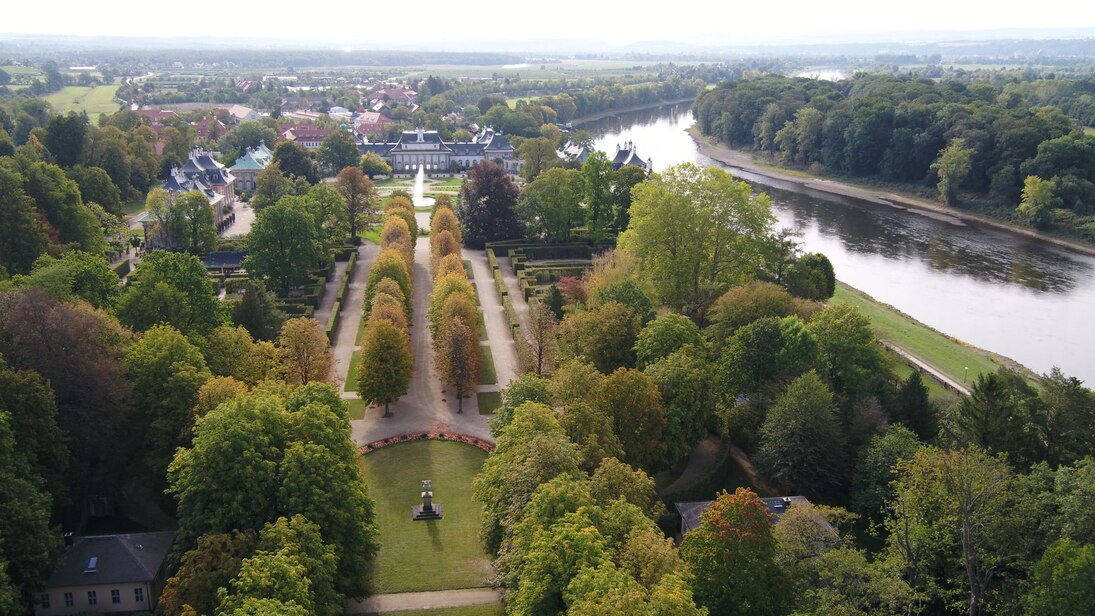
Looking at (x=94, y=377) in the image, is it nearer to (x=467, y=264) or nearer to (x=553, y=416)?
(x=553, y=416)

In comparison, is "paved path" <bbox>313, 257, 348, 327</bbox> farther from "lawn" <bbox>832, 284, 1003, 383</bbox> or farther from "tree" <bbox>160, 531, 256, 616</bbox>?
"lawn" <bbox>832, 284, 1003, 383</bbox>

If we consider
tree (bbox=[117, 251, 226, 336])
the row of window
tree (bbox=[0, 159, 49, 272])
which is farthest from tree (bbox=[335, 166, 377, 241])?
the row of window

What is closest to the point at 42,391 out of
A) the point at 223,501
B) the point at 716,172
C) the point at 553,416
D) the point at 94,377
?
the point at 94,377

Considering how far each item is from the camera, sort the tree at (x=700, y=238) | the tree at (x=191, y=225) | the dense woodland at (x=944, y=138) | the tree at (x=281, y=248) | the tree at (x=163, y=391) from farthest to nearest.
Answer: the dense woodland at (x=944, y=138)
the tree at (x=191, y=225)
the tree at (x=281, y=248)
the tree at (x=700, y=238)
the tree at (x=163, y=391)

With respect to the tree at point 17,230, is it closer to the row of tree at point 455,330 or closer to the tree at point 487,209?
the row of tree at point 455,330

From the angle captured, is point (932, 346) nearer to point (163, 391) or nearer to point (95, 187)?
point (163, 391)

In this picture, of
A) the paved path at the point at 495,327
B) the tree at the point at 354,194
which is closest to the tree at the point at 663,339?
the paved path at the point at 495,327
